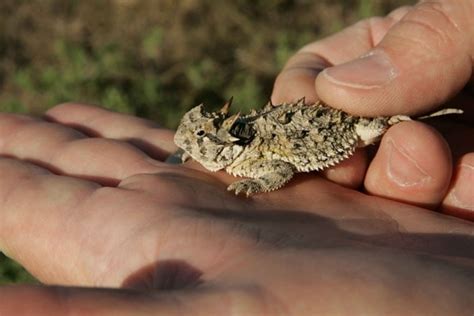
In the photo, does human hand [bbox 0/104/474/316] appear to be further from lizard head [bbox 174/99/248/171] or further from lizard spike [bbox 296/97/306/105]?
lizard spike [bbox 296/97/306/105]

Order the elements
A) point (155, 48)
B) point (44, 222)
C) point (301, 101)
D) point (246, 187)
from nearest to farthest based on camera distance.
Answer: point (44, 222), point (246, 187), point (301, 101), point (155, 48)

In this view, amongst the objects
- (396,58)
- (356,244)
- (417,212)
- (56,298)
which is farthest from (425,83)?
(56,298)

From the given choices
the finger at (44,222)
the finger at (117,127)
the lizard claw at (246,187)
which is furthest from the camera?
the finger at (117,127)

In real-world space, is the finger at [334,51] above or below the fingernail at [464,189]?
above

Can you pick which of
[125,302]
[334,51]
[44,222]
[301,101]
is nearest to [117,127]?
[301,101]

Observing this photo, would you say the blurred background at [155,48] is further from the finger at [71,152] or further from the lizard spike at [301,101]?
the lizard spike at [301,101]

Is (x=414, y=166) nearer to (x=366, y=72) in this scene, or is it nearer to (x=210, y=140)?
(x=366, y=72)

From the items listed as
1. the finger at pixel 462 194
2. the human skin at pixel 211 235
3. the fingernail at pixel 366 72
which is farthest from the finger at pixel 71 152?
the finger at pixel 462 194

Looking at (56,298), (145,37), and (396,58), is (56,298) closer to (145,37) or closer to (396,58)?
(396,58)
